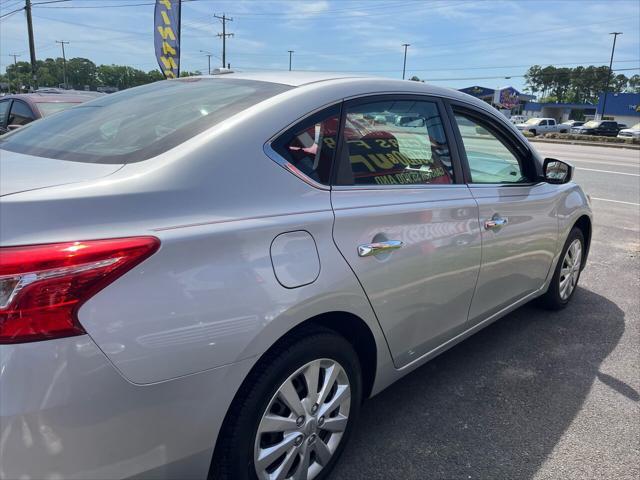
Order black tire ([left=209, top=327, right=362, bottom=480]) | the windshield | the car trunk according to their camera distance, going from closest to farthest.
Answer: the car trunk
black tire ([left=209, top=327, right=362, bottom=480])
the windshield

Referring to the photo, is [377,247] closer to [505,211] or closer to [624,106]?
[505,211]

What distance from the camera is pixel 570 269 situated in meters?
4.26

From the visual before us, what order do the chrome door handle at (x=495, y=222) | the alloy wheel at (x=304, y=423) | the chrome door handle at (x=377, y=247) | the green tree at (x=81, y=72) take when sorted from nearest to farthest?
the alloy wheel at (x=304, y=423) < the chrome door handle at (x=377, y=247) < the chrome door handle at (x=495, y=222) < the green tree at (x=81, y=72)

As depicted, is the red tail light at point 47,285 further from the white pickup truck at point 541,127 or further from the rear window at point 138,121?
the white pickup truck at point 541,127

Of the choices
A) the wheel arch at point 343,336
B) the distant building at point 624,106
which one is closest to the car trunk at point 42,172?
the wheel arch at point 343,336

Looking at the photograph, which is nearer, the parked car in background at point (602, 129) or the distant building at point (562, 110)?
the parked car in background at point (602, 129)

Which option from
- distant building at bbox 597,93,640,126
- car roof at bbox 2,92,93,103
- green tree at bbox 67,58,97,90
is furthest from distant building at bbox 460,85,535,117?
green tree at bbox 67,58,97,90

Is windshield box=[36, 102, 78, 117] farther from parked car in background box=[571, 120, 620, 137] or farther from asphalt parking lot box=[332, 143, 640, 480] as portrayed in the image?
parked car in background box=[571, 120, 620, 137]

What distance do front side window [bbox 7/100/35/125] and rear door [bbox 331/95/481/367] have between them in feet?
22.3

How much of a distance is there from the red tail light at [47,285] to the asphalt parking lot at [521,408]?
1519 mm

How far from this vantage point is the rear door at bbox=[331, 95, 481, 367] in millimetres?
2164

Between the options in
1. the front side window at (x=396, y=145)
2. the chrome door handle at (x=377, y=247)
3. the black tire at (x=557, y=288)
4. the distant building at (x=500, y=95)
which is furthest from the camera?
the distant building at (x=500, y=95)

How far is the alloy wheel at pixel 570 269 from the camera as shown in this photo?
13.7 feet

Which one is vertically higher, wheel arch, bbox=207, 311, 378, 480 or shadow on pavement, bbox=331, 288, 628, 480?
wheel arch, bbox=207, 311, 378, 480
